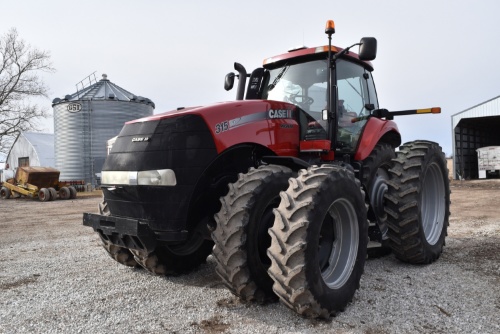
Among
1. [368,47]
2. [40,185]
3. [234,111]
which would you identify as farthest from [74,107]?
[368,47]

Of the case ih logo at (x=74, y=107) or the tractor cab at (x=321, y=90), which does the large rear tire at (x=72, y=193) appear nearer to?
the case ih logo at (x=74, y=107)

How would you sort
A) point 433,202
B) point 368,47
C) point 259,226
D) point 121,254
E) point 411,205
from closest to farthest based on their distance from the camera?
point 259,226 < point 368,47 < point 411,205 < point 121,254 < point 433,202

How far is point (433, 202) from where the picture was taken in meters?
5.86

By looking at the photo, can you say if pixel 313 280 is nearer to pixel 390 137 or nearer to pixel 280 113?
pixel 280 113

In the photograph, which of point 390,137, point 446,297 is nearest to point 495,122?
point 390,137

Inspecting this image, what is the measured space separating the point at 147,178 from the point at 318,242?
1617mm

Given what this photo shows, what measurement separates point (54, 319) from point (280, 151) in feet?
8.73

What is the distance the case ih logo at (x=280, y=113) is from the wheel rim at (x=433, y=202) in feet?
8.00

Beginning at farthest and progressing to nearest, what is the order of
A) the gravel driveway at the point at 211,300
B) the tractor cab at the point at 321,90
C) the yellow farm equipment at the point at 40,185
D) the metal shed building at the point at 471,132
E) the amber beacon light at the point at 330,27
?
the metal shed building at the point at 471,132
the yellow farm equipment at the point at 40,185
the tractor cab at the point at 321,90
the amber beacon light at the point at 330,27
the gravel driveway at the point at 211,300

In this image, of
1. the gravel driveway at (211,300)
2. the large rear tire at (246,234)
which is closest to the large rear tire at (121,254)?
the gravel driveway at (211,300)

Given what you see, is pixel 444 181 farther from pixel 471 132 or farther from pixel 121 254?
pixel 471 132

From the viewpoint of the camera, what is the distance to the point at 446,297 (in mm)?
3951

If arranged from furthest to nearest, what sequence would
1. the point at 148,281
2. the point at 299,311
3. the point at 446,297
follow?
the point at 148,281, the point at 446,297, the point at 299,311

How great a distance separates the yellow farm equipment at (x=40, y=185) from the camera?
20625mm
